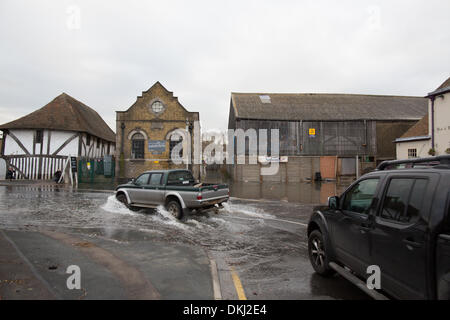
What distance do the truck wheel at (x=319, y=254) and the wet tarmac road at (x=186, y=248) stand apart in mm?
126

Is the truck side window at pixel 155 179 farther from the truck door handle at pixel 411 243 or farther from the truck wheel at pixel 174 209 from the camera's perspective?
the truck door handle at pixel 411 243

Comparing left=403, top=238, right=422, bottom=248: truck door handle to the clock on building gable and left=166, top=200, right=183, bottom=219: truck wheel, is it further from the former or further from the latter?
the clock on building gable

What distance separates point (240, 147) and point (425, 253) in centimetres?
2496

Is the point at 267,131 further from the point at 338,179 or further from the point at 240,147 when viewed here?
the point at 338,179

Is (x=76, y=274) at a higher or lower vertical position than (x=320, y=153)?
lower

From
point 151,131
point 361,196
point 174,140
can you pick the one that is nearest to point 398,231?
point 361,196

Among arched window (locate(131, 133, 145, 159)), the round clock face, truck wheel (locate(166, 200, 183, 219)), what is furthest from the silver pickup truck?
the round clock face

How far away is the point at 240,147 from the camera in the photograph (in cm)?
2745

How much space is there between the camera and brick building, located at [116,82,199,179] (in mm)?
25922

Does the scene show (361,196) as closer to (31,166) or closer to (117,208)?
(117,208)

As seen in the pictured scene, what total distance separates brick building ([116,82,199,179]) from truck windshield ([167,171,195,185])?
617 inches
